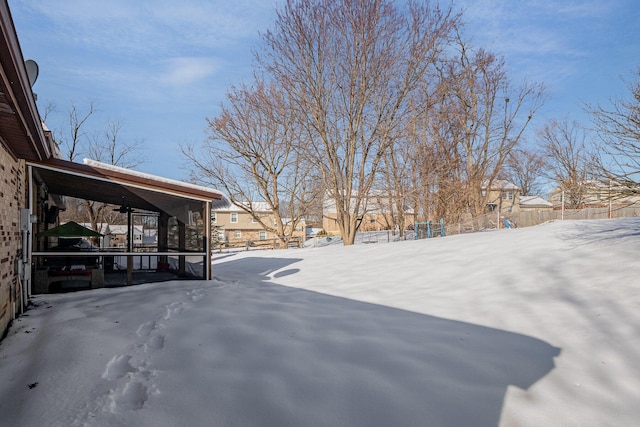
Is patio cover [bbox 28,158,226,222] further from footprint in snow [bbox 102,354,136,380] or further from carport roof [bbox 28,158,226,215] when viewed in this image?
footprint in snow [bbox 102,354,136,380]

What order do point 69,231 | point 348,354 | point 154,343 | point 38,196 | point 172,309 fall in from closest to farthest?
1. point 348,354
2. point 154,343
3. point 172,309
4. point 69,231
5. point 38,196

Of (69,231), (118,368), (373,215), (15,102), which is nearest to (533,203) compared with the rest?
(373,215)

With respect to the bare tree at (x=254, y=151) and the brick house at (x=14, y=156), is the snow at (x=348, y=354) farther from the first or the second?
the bare tree at (x=254, y=151)

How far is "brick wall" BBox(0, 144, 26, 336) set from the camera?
4.76 metres

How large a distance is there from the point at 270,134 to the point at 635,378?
2217cm

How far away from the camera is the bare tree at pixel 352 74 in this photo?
17.8 metres

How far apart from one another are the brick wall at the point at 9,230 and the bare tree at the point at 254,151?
52.2 feet

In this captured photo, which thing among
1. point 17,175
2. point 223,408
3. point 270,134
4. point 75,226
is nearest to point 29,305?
point 17,175

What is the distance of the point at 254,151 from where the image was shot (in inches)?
949

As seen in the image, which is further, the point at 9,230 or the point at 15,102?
the point at 9,230

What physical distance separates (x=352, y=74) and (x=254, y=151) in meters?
8.62

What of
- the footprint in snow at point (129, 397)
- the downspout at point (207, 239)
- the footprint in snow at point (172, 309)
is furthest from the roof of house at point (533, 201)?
the footprint in snow at point (129, 397)

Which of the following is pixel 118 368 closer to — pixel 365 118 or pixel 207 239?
pixel 207 239

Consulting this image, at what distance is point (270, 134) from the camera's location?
78.4ft
